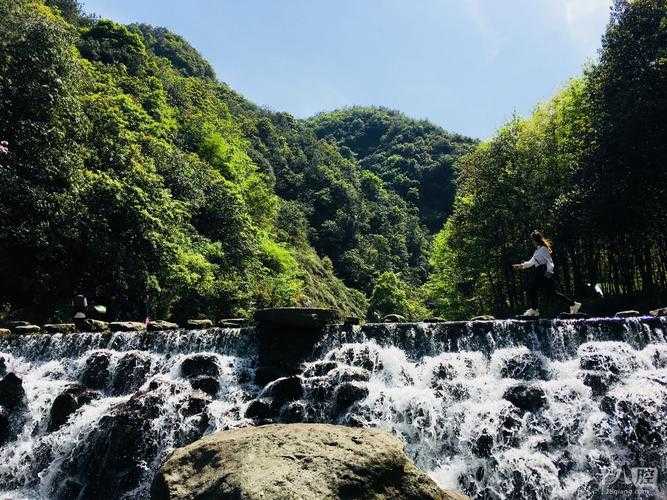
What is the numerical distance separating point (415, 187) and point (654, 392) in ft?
343

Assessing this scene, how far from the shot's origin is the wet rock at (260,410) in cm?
1225

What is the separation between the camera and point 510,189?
3114 cm

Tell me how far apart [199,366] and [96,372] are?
3.02 metres

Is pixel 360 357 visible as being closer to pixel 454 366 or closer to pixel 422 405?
pixel 454 366

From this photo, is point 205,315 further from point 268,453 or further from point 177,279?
point 268,453

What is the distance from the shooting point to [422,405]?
11.6m

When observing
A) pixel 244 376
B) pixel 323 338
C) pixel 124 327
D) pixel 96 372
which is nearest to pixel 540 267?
pixel 323 338

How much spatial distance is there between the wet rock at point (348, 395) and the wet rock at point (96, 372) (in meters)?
6.66

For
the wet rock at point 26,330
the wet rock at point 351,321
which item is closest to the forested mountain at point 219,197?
the wet rock at point 26,330

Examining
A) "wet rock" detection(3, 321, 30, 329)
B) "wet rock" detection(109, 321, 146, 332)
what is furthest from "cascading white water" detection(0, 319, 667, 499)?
"wet rock" detection(3, 321, 30, 329)

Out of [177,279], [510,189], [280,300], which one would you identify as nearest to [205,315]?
[177,279]

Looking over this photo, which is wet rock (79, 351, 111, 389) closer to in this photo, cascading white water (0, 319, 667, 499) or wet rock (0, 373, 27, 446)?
cascading white water (0, 319, 667, 499)

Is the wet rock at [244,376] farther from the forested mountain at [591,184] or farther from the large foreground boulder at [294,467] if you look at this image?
the forested mountain at [591,184]

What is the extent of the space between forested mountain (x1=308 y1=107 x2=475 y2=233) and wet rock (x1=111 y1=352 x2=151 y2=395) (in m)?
87.5
